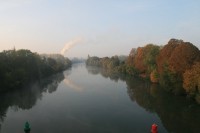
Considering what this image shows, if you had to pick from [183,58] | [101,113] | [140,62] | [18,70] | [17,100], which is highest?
[183,58]

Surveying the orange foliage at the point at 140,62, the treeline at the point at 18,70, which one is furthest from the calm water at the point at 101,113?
the orange foliage at the point at 140,62

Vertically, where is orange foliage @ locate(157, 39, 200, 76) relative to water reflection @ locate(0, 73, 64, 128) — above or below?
above

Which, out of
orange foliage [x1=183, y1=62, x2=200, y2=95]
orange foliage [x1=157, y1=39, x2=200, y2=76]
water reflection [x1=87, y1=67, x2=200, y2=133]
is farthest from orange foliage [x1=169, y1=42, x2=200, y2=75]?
water reflection [x1=87, y1=67, x2=200, y2=133]

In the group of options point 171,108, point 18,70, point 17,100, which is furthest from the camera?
point 18,70

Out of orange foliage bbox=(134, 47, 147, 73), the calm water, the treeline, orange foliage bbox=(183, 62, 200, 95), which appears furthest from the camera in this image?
orange foliage bbox=(134, 47, 147, 73)

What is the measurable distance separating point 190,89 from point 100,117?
16.0 meters

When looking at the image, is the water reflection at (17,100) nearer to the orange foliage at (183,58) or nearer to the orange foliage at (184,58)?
the orange foliage at (183,58)

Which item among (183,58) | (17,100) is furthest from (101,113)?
(183,58)

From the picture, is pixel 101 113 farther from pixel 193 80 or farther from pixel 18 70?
pixel 18 70

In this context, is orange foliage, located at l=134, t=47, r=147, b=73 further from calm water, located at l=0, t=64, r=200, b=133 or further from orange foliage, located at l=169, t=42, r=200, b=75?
orange foliage, located at l=169, t=42, r=200, b=75

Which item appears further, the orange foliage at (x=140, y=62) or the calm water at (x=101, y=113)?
the orange foliage at (x=140, y=62)

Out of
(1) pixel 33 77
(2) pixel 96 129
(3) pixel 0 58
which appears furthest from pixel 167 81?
(1) pixel 33 77

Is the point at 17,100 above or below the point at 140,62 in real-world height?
below

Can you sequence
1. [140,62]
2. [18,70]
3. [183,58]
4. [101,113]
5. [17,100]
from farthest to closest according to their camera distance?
[140,62]
[18,70]
[17,100]
[183,58]
[101,113]
